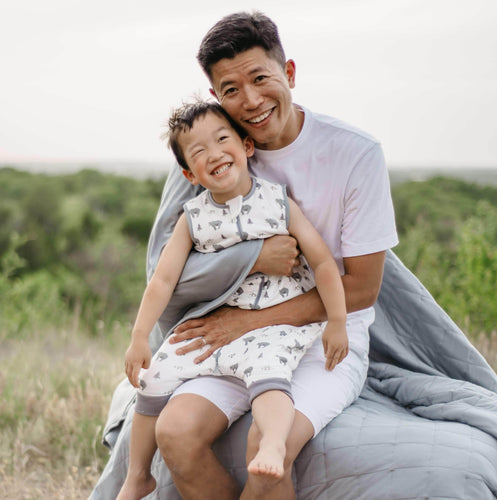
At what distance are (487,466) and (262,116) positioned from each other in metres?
1.35

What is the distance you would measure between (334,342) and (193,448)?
563 millimetres

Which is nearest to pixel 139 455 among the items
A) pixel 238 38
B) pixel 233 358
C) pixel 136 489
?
pixel 136 489

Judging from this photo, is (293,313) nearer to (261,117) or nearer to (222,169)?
(222,169)

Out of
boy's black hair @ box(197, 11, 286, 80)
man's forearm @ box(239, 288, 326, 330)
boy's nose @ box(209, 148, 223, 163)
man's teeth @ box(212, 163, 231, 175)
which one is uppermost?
boy's black hair @ box(197, 11, 286, 80)

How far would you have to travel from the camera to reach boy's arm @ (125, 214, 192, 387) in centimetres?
232

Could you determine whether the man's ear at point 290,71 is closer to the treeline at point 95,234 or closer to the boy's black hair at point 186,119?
the boy's black hair at point 186,119

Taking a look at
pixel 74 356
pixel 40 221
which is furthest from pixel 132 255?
pixel 74 356

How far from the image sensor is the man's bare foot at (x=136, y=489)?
236 centimetres

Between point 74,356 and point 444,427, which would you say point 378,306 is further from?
point 74,356

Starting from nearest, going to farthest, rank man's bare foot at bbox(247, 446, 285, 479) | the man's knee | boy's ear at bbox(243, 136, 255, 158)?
Answer: man's bare foot at bbox(247, 446, 285, 479) < the man's knee < boy's ear at bbox(243, 136, 255, 158)

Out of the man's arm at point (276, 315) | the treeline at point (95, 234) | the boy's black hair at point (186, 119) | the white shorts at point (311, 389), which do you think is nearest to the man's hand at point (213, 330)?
the man's arm at point (276, 315)

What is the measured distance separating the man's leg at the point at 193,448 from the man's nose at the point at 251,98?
995mm

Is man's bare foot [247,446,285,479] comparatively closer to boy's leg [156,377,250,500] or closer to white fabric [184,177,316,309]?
boy's leg [156,377,250,500]

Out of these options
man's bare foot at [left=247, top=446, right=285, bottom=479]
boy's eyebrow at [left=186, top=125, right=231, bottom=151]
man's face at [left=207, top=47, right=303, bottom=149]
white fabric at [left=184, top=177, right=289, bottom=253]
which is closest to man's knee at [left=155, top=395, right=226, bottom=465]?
man's bare foot at [left=247, top=446, right=285, bottom=479]
